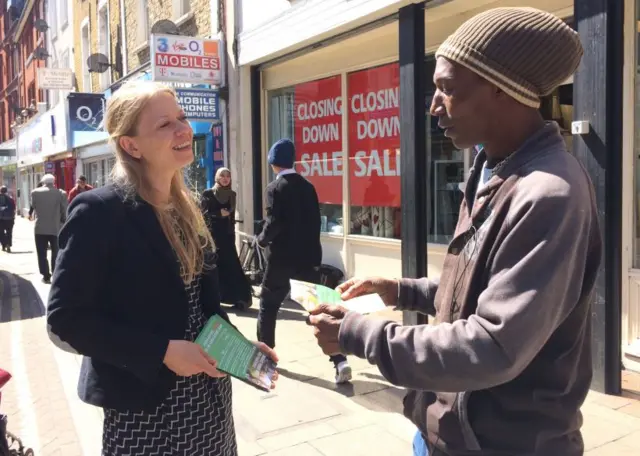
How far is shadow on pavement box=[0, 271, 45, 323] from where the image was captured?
308 inches

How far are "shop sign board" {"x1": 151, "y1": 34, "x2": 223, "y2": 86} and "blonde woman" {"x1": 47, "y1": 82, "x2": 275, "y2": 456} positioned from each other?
7078 millimetres

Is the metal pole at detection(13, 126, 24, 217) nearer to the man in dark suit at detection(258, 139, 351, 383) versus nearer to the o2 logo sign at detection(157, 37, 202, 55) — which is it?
the o2 logo sign at detection(157, 37, 202, 55)

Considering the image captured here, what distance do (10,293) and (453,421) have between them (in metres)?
9.68

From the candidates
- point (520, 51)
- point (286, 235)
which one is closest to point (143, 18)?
point (286, 235)

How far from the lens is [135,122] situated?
78.0 inches

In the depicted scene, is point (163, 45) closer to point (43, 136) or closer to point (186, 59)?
point (186, 59)

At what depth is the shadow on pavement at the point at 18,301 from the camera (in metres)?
7.82

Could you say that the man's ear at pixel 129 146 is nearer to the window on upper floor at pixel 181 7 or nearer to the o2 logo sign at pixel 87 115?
the window on upper floor at pixel 181 7

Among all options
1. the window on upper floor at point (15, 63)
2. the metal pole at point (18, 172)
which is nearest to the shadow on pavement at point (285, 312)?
the metal pole at point (18, 172)

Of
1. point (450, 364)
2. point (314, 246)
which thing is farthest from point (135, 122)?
point (314, 246)

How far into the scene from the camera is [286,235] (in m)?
4.96

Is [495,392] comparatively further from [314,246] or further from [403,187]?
[403,187]

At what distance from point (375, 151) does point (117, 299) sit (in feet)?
19.4

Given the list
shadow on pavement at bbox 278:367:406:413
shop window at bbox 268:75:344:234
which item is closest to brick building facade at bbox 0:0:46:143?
shop window at bbox 268:75:344:234
